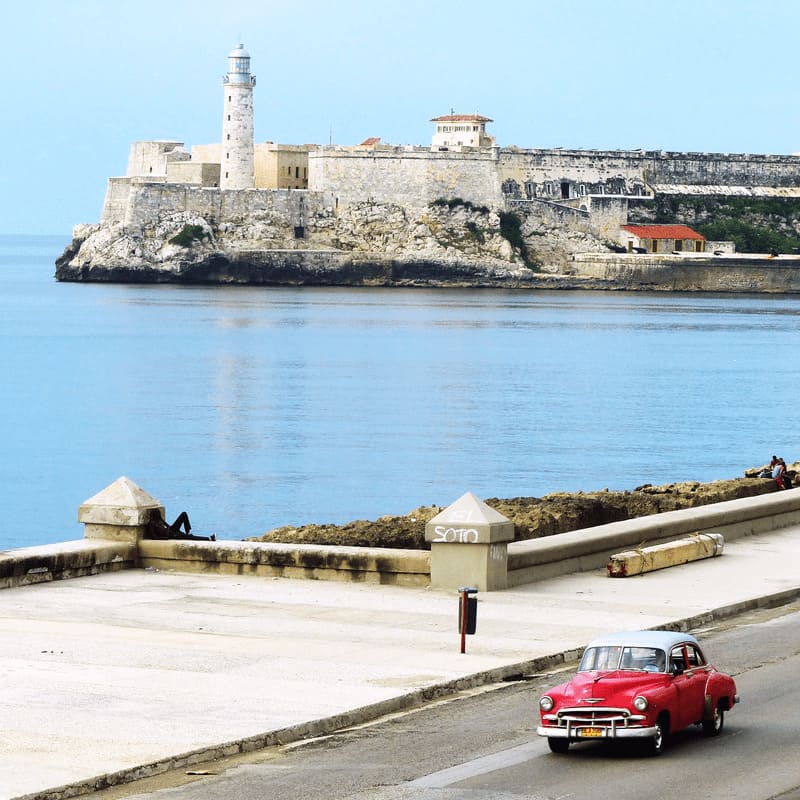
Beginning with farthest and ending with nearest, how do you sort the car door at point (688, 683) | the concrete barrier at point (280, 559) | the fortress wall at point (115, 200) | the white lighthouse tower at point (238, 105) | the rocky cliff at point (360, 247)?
the fortress wall at point (115, 200) < the rocky cliff at point (360, 247) < the white lighthouse tower at point (238, 105) < the concrete barrier at point (280, 559) < the car door at point (688, 683)

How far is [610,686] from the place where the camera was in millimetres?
10969

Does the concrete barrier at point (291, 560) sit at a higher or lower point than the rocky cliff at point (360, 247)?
lower

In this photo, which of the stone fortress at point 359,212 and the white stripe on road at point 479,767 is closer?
the white stripe on road at point 479,767

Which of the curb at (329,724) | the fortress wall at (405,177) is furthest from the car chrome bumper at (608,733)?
the fortress wall at (405,177)

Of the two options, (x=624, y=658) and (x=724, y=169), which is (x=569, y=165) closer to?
(x=724, y=169)

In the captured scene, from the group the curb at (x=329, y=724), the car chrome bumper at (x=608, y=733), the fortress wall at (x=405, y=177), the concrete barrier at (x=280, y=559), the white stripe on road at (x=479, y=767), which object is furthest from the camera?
the fortress wall at (x=405, y=177)

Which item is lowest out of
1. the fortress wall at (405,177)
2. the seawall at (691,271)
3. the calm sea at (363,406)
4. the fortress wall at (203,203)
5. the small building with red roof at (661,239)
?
the calm sea at (363,406)

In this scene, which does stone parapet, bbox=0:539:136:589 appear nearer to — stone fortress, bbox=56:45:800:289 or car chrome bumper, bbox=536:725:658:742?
car chrome bumper, bbox=536:725:658:742

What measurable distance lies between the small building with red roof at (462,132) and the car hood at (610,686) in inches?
4947

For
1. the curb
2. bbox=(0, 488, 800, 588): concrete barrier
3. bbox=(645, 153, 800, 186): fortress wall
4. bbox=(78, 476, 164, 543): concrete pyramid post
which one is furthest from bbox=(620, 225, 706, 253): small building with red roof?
the curb

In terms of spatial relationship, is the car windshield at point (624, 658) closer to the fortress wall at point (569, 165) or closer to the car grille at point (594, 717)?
the car grille at point (594, 717)

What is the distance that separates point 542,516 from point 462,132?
117 metres

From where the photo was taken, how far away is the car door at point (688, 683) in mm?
11156

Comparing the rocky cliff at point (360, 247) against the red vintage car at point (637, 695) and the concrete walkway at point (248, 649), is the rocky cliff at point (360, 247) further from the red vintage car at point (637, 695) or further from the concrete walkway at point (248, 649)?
the red vintage car at point (637, 695)
